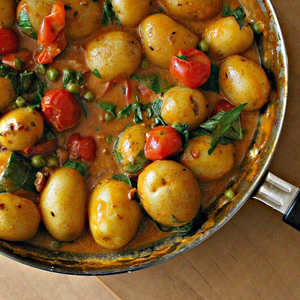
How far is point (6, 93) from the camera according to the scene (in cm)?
142

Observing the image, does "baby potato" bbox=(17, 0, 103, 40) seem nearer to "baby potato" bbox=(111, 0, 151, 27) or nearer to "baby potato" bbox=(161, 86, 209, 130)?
"baby potato" bbox=(111, 0, 151, 27)

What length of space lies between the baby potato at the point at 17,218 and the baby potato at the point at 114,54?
2.24ft

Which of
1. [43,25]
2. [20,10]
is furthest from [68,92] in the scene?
[20,10]

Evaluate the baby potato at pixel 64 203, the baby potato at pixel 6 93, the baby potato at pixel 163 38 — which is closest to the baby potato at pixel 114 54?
the baby potato at pixel 163 38

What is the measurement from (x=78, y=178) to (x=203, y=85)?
29.7 inches

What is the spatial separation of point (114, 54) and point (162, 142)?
47 cm

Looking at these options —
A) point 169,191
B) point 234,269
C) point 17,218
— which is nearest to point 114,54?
point 169,191

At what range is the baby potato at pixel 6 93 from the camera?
4.62 feet

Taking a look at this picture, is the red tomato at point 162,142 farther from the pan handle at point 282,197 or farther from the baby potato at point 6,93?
the baby potato at point 6,93

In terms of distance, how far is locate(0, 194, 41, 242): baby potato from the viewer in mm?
1320

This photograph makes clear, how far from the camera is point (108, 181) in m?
1.41

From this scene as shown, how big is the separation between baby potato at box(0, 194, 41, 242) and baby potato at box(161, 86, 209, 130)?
2.45 ft

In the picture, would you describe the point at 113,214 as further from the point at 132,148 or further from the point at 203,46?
the point at 203,46

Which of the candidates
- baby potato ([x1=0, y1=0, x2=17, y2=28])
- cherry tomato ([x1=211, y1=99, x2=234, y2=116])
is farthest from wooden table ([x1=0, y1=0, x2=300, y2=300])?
baby potato ([x1=0, y1=0, x2=17, y2=28])
